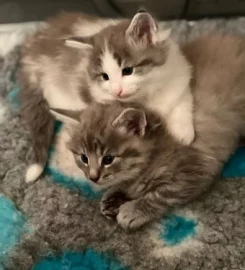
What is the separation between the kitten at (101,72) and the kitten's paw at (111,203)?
242 mm

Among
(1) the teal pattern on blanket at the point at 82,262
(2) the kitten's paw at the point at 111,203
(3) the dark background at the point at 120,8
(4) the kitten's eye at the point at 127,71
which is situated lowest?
(1) the teal pattern on blanket at the point at 82,262

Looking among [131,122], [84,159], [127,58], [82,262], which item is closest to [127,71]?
[127,58]

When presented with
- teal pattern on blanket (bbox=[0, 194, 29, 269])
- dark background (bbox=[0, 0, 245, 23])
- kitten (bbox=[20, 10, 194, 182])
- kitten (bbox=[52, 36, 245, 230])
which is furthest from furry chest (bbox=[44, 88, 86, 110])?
dark background (bbox=[0, 0, 245, 23])

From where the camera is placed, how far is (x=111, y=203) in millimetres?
1562

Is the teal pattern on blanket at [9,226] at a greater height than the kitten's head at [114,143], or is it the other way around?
the kitten's head at [114,143]

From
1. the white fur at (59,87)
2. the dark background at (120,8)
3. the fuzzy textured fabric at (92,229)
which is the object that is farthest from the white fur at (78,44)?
the dark background at (120,8)

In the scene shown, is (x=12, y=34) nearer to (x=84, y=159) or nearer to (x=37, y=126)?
(x=37, y=126)

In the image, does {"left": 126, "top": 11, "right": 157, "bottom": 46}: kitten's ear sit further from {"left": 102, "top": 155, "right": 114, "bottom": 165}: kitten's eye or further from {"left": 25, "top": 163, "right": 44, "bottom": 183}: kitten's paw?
{"left": 25, "top": 163, "right": 44, "bottom": 183}: kitten's paw

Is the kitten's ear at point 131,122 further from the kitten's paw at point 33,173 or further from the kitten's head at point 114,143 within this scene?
the kitten's paw at point 33,173

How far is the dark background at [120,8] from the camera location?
86.6 inches

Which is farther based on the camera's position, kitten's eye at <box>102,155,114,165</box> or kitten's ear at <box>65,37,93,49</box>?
kitten's ear at <box>65,37,93,49</box>

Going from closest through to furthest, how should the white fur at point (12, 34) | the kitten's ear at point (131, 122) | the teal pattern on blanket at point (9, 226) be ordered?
the kitten's ear at point (131, 122), the teal pattern on blanket at point (9, 226), the white fur at point (12, 34)

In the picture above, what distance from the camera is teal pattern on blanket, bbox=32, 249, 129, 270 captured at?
1440 millimetres

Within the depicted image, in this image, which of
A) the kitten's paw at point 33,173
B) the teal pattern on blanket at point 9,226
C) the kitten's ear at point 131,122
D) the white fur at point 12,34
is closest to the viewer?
the kitten's ear at point 131,122
